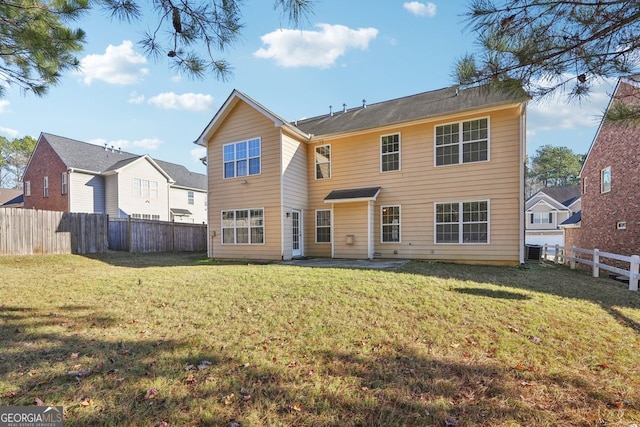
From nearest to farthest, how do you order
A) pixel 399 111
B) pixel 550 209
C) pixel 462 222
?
1. pixel 462 222
2. pixel 399 111
3. pixel 550 209

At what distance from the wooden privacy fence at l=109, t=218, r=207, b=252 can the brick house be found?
20869 millimetres

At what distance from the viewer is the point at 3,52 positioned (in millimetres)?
4516

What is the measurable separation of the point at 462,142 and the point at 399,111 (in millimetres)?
3158

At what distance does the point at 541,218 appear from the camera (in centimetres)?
3312

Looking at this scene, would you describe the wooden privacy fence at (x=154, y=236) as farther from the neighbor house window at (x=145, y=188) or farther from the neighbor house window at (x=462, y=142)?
the neighbor house window at (x=462, y=142)

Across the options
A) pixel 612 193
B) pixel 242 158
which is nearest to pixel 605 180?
pixel 612 193

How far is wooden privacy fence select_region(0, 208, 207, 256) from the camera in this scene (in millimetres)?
11508

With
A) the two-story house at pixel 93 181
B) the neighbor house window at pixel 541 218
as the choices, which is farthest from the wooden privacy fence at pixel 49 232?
the neighbor house window at pixel 541 218

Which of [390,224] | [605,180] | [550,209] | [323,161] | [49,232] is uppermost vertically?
[323,161]

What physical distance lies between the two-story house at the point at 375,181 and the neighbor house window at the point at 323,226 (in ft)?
0.15

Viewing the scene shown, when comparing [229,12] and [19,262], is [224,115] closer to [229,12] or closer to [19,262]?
[19,262]

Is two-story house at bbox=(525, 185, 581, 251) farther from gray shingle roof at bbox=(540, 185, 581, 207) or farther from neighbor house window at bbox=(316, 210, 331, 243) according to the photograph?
neighbor house window at bbox=(316, 210, 331, 243)

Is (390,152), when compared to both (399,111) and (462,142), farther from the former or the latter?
(462,142)

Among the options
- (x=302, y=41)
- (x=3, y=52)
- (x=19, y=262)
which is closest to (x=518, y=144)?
(x=302, y=41)
